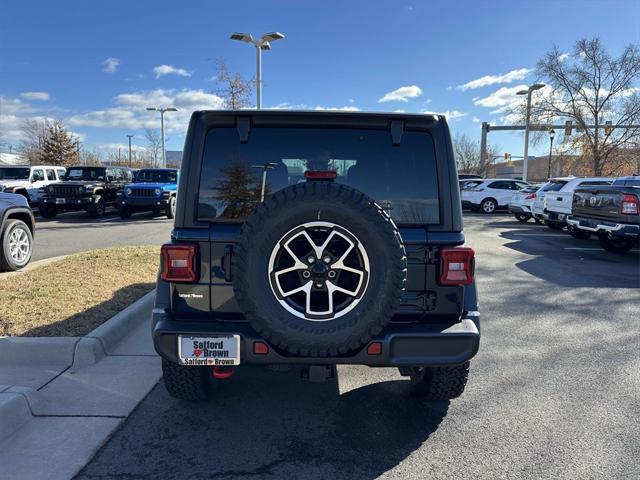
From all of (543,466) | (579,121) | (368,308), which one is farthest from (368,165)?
(579,121)

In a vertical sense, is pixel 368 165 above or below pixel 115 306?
Answer: above

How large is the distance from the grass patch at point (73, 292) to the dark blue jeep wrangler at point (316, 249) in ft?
7.27

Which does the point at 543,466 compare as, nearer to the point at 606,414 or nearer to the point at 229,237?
the point at 606,414

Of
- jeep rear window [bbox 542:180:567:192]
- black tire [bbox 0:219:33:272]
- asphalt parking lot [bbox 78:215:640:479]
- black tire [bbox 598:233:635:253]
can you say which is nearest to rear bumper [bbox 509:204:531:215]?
jeep rear window [bbox 542:180:567:192]

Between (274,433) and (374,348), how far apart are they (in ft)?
3.16

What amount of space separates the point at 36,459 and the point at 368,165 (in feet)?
8.54

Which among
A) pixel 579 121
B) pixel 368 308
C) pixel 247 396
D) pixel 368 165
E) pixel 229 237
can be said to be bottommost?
pixel 247 396

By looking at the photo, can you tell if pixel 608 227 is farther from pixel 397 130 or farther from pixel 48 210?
pixel 48 210

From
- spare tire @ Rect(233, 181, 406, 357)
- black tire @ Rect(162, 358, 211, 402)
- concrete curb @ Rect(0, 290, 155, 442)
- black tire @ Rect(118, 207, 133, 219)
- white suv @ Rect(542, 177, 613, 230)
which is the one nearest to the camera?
spare tire @ Rect(233, 181, 406, 357)

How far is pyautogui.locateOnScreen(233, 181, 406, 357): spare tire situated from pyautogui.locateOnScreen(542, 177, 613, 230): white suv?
11.7 m

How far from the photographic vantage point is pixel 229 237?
269 cm

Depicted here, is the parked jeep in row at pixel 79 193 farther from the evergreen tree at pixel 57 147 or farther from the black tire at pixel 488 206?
the evergreen tree at pixel 57 147

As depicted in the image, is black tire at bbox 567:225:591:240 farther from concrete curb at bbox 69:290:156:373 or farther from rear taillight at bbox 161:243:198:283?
rear taillight at bbox 161:243:198:283

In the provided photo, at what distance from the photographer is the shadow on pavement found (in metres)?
2.63
